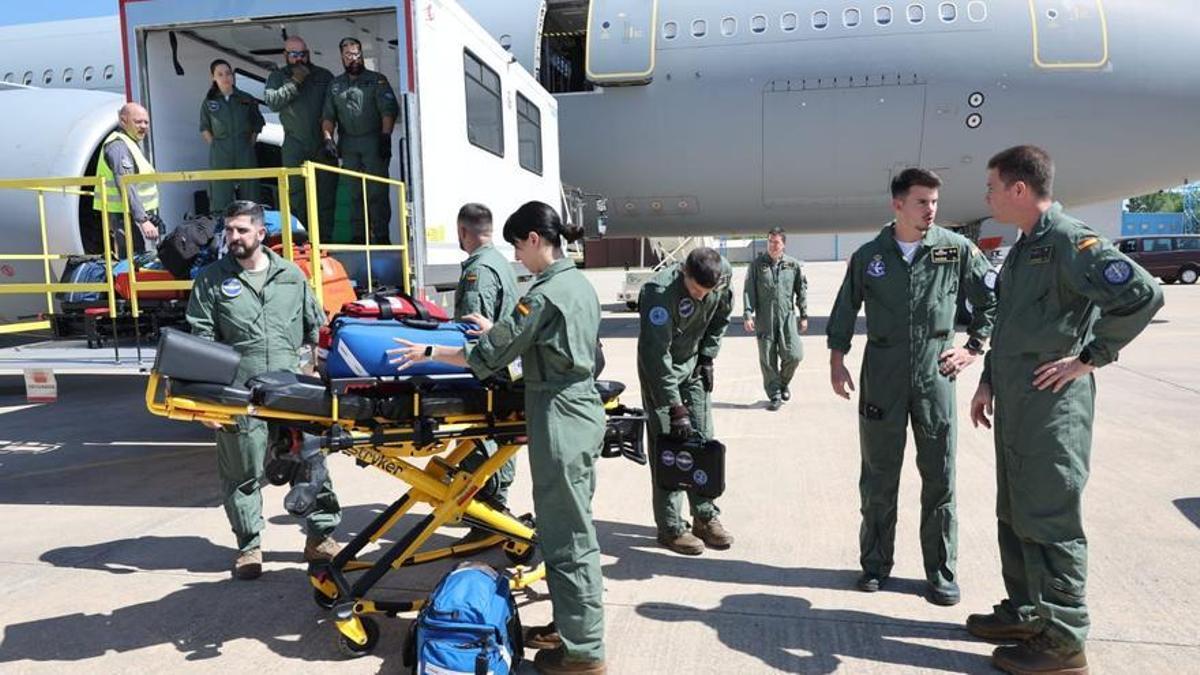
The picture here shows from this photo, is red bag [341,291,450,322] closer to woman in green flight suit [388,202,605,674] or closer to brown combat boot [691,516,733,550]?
woman in green flight suit [388,202,605,674]

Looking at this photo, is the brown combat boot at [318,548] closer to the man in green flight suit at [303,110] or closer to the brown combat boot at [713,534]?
the brown combat boot at [713,534]

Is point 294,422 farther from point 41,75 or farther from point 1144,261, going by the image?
point 1144,261

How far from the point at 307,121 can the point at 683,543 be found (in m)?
4.87

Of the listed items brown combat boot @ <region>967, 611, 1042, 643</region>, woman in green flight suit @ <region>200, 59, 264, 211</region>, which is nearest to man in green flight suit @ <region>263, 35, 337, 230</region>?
woman in green flight suit @ <region>200, 59, 264, 211</region>

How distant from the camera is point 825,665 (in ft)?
9.43

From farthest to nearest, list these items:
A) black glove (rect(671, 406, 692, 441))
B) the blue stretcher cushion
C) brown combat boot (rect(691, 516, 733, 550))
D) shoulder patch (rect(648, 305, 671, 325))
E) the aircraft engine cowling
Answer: the aircraft engine cowling, brown combat boot (rect(691, 516, 733, 550)), shoulder patch (rect(648, 305, 671, 325)), black glove (rect(671, 406, 692, 441)), the blue stretcher cushion

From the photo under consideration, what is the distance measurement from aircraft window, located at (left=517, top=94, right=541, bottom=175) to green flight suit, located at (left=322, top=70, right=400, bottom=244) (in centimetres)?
196

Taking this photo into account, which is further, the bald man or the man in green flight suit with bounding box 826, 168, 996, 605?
the bald man

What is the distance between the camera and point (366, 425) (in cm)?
287

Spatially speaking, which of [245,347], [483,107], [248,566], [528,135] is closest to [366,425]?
[245,347]

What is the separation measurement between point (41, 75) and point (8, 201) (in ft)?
19.3

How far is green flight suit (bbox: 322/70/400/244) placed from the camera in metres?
6.32

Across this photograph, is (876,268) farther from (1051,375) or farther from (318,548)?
(318,548)

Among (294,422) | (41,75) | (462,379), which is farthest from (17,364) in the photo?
(41,75)
